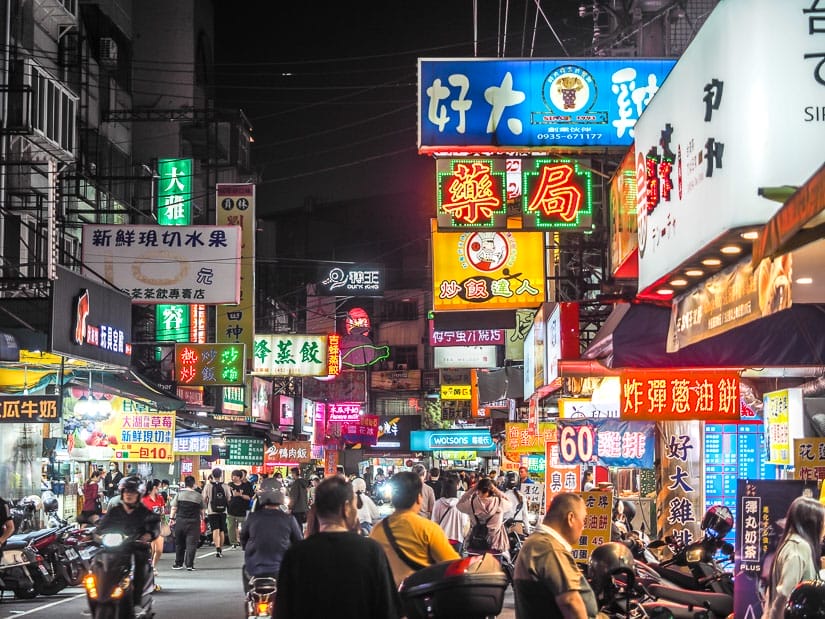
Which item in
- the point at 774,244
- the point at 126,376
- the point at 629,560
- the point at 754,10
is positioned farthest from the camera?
the point at 126,376

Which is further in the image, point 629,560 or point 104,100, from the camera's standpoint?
point 104,100

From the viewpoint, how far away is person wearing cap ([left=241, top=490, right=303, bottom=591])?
1264 cm

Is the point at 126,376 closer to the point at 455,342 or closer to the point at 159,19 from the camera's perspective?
the point at 455,342

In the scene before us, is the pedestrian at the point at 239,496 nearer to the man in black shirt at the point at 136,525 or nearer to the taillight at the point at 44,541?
the taillight at the point at 44,541

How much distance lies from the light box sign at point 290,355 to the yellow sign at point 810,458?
3031 cm

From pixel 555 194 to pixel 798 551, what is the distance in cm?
1011

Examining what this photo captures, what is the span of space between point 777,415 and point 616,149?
4801 mm

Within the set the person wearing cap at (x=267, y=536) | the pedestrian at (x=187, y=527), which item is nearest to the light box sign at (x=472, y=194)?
the person wearing cap at (x=267, y=536)

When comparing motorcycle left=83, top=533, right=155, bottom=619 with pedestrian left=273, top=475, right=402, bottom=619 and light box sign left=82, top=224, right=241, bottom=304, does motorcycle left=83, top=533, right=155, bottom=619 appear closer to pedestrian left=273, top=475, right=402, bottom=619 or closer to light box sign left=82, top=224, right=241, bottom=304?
pedestrian left=273, top=475, right=402, bottom=619

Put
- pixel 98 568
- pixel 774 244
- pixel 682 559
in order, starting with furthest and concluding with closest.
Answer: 1. pixel 682 559
2. pixel 98 568
3. pixel 774 244

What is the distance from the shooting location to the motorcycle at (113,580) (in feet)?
41.2

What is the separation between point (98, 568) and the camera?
41.6 ft

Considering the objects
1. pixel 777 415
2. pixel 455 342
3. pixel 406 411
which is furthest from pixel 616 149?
pixel 406 411

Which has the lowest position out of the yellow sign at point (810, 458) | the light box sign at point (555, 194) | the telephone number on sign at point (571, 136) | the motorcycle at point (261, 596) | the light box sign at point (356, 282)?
the motorcycle at point (261, 596)
